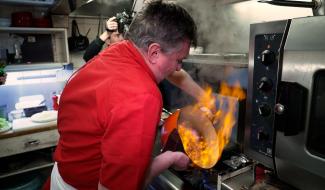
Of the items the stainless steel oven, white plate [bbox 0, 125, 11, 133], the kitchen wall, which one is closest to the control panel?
the stainless steel oven

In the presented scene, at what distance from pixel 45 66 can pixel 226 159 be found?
1975 mm

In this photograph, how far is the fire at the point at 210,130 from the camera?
3.01 feet

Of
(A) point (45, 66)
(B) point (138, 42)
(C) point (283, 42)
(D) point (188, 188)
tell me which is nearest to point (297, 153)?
(C) point (283, 42)

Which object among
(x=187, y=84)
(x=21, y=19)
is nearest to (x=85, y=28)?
(x=21, y=19)

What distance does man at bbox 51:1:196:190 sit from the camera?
628mm

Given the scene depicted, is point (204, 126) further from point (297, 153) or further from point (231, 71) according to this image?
point (297, 153)

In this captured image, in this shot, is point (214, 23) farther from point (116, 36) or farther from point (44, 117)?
point (44, 117)

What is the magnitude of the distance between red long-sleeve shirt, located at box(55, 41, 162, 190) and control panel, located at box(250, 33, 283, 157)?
10.6 inches

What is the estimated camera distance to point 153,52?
78cm

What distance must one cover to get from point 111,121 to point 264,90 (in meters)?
0.40

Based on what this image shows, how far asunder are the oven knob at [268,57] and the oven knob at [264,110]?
0.11m

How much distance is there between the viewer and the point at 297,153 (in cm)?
60

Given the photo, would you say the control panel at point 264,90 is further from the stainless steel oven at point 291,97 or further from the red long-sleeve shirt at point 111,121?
the red long-sleeve shirt at point 111,121

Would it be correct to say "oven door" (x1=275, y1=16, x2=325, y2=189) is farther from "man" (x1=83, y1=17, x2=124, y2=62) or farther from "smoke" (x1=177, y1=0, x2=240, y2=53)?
"man" (x1=83, y1=17, x2=124, y2=62)
